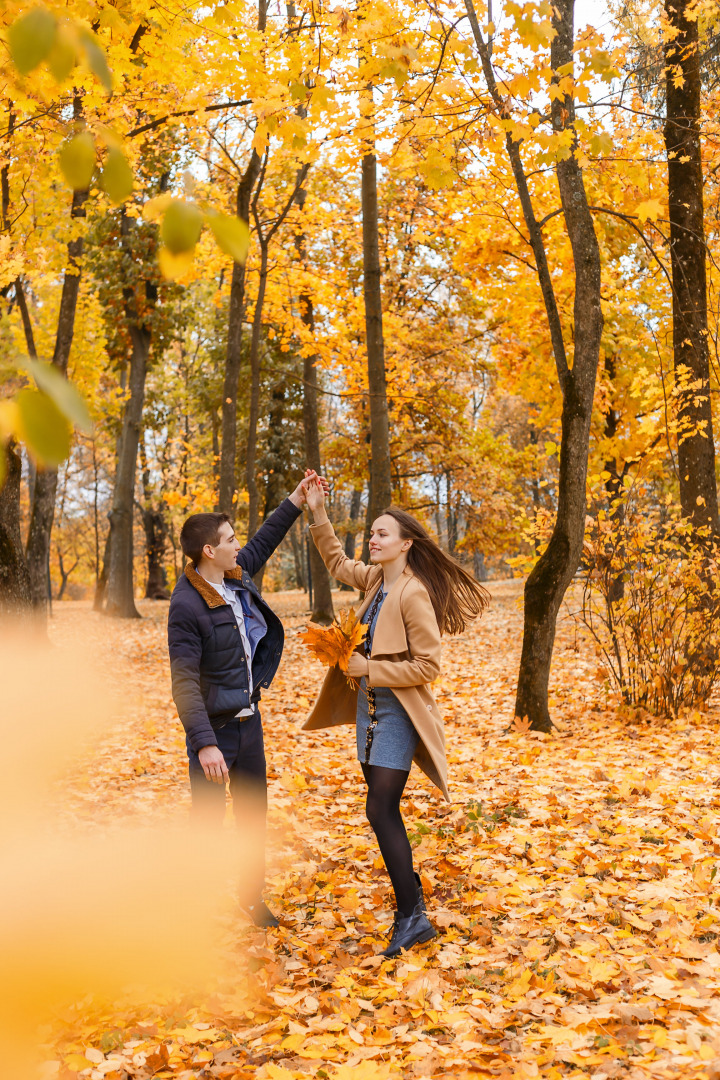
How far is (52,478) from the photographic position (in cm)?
1116

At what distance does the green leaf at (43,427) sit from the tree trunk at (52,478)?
8.57 metres

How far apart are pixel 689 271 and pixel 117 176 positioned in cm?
853

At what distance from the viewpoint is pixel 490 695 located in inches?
362

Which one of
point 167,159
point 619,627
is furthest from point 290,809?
point 167,159

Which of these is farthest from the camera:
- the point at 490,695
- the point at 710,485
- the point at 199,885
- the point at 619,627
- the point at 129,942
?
the point at 490,695

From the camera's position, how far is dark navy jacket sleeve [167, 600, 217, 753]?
3436mm

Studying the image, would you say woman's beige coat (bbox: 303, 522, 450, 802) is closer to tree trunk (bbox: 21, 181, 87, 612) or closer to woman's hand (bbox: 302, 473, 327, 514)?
woman's hand (bbox: 302, 473, 327, 514)

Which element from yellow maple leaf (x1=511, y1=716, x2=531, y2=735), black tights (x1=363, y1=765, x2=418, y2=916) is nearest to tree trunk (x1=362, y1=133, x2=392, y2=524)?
yellow maple leaf (x1=511, y1=716, x2=531, y2=735)

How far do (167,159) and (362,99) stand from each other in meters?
9.66

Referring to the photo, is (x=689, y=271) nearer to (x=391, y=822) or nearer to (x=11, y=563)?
(x=391, y=822)

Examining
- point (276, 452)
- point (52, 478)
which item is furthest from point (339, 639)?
point (276, 452)

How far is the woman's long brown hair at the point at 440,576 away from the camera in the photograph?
12.3 ft

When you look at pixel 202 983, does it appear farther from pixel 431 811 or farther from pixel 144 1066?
pixel 431 811

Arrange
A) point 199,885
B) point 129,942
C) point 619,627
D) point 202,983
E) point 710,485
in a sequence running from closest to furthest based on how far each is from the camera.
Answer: point 202,983 → point 129,942 → point 199,885 → point 619,627 → point 710,485
